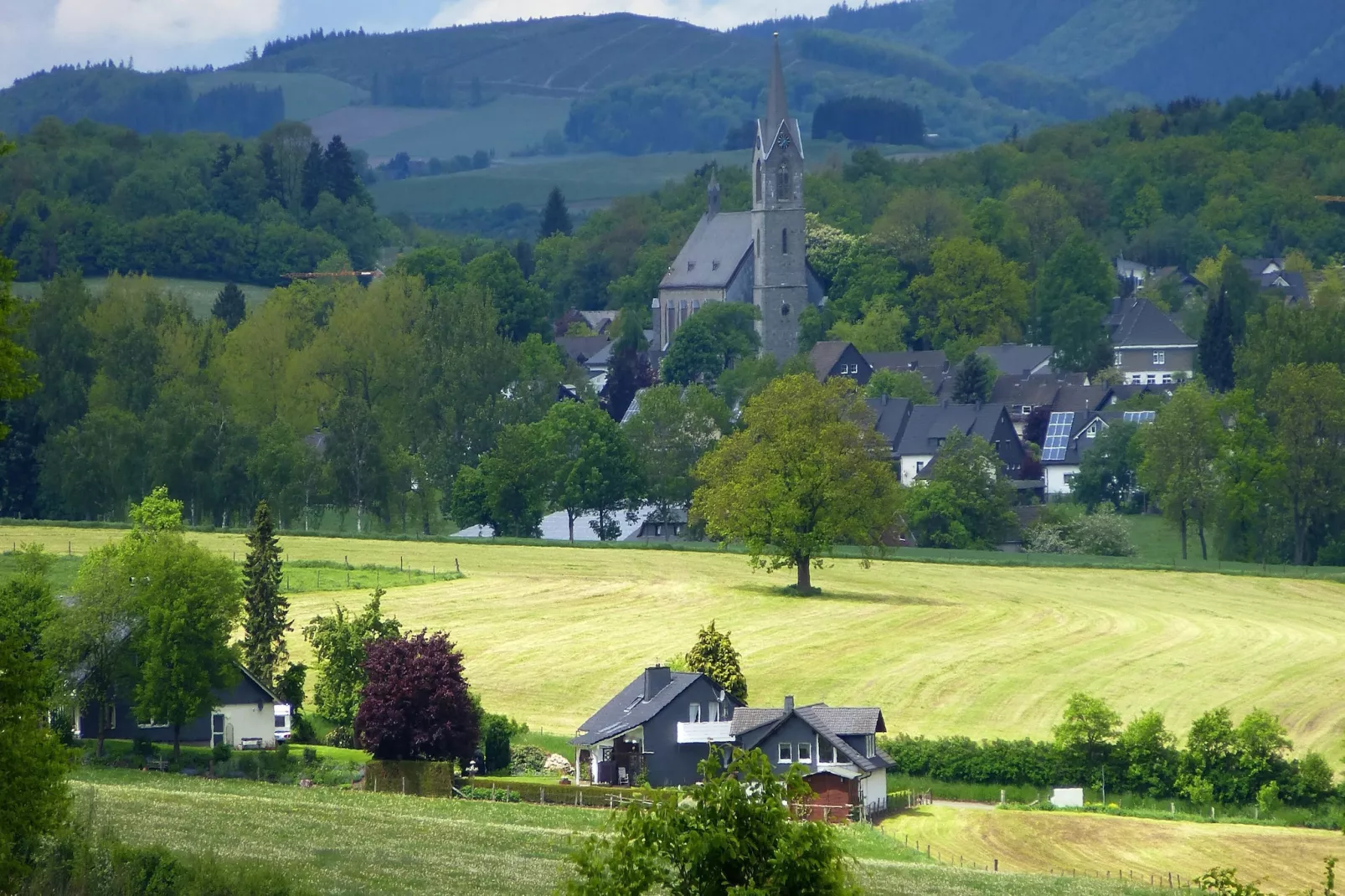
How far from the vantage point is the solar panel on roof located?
124m

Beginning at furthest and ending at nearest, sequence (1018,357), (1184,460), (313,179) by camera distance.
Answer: (313,179) < (1018,357) < (1184,460)

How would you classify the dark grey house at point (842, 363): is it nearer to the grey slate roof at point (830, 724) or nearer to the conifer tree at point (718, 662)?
the conifer tree at point (718, 662)

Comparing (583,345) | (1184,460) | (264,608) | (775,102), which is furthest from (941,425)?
(264,608)

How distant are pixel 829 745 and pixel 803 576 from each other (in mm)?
28347

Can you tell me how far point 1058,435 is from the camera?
12656 centimetres

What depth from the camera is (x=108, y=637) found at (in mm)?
50375

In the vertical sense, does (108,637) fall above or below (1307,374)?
below

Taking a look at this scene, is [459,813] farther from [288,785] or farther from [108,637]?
[108,637]

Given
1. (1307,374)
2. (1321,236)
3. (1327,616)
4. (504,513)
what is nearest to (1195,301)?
(1321,236)

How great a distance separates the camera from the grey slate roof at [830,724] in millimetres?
49031

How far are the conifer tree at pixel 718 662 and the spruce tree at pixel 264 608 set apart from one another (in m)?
10.1

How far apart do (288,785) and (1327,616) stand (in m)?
39.3

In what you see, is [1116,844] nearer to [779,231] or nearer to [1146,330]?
[1146,330]

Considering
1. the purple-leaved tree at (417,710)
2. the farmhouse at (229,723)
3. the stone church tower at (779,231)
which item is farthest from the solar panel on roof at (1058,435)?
the purple-leaved tree at (417,710)
